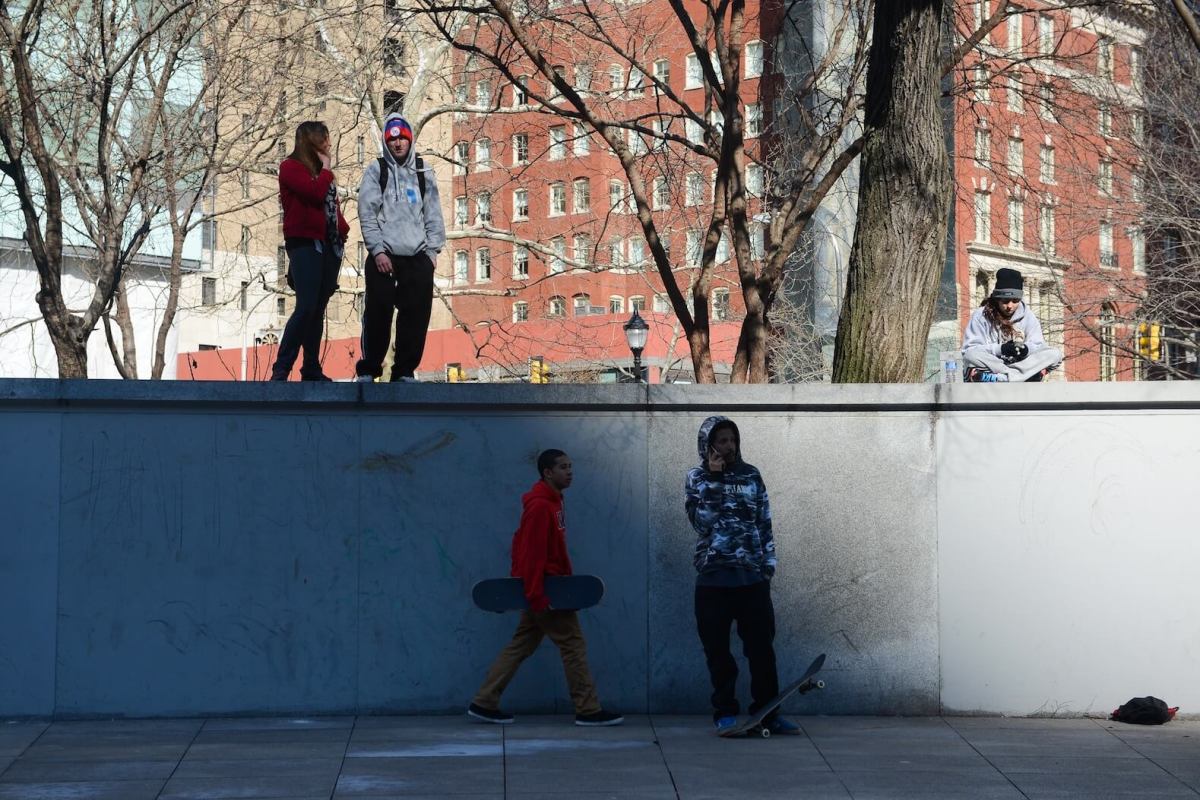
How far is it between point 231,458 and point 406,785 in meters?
2.80

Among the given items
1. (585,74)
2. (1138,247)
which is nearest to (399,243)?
(585,74)

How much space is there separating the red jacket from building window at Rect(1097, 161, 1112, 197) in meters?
15.9

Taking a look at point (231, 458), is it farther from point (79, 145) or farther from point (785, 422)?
point (79, 145)

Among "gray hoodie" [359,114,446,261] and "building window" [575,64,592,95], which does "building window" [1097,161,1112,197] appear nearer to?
"building window" [575,64,592,95]

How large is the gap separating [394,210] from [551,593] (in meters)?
2.70

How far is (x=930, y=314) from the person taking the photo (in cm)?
1038

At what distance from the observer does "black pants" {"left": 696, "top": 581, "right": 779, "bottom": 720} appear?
828 cm

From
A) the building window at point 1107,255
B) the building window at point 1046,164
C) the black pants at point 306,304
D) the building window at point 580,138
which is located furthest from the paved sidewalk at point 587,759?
the building window at point 1107,255

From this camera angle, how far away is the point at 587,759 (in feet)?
25.1

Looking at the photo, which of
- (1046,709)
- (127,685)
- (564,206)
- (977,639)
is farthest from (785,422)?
(564,206)

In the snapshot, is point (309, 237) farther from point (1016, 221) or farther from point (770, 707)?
point (1016, 221)

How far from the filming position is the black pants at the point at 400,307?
953 centimetres

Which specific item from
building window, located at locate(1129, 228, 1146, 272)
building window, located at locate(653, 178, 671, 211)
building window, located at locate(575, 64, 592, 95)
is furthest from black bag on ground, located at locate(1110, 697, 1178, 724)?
building window, located at locate(1129, 228, 1146, 272)

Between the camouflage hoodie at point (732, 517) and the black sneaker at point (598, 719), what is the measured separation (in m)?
1.07
